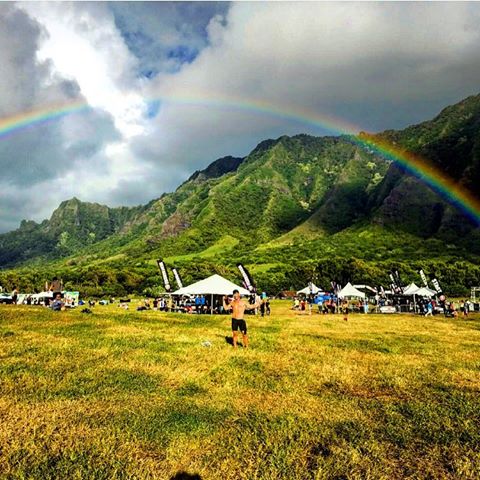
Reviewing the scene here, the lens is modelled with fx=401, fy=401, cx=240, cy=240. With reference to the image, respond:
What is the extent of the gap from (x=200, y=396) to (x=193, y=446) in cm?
272

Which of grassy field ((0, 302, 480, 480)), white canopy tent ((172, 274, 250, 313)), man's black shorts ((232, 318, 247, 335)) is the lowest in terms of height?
grassy field ((0, 302, 480, 480))

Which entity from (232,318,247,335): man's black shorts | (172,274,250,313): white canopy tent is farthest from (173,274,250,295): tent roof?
(232,318,247,335): man's black shorts

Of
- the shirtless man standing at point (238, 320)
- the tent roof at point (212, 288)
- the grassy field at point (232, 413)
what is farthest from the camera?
the tent roof at point (212, 288)

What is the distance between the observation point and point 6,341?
14.9m

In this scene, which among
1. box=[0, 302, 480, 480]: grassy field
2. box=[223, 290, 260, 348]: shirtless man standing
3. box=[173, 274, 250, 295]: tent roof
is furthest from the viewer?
box=[173, 274, 250, 295]: tent roof

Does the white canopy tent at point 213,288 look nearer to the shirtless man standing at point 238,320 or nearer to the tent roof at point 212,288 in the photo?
the tent roof at point 212,288

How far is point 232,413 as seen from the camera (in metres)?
7.94

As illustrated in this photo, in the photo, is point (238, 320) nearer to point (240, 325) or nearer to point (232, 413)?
point (240, 325)

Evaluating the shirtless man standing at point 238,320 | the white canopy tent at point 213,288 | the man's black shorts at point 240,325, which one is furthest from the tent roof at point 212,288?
the man's black shorts at point 240,325

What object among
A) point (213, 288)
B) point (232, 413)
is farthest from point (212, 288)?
point (232, 413)

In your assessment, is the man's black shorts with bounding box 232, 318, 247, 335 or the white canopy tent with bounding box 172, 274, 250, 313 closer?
the man's black shorts with bounding box 232, 318, 247, 335

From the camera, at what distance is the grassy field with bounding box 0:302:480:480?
5.73 metres

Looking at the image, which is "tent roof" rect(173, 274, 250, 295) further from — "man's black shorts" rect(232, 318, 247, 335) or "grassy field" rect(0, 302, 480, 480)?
"grassy field" rect(0, 302, 480, 480)

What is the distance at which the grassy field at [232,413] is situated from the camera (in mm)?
5727
